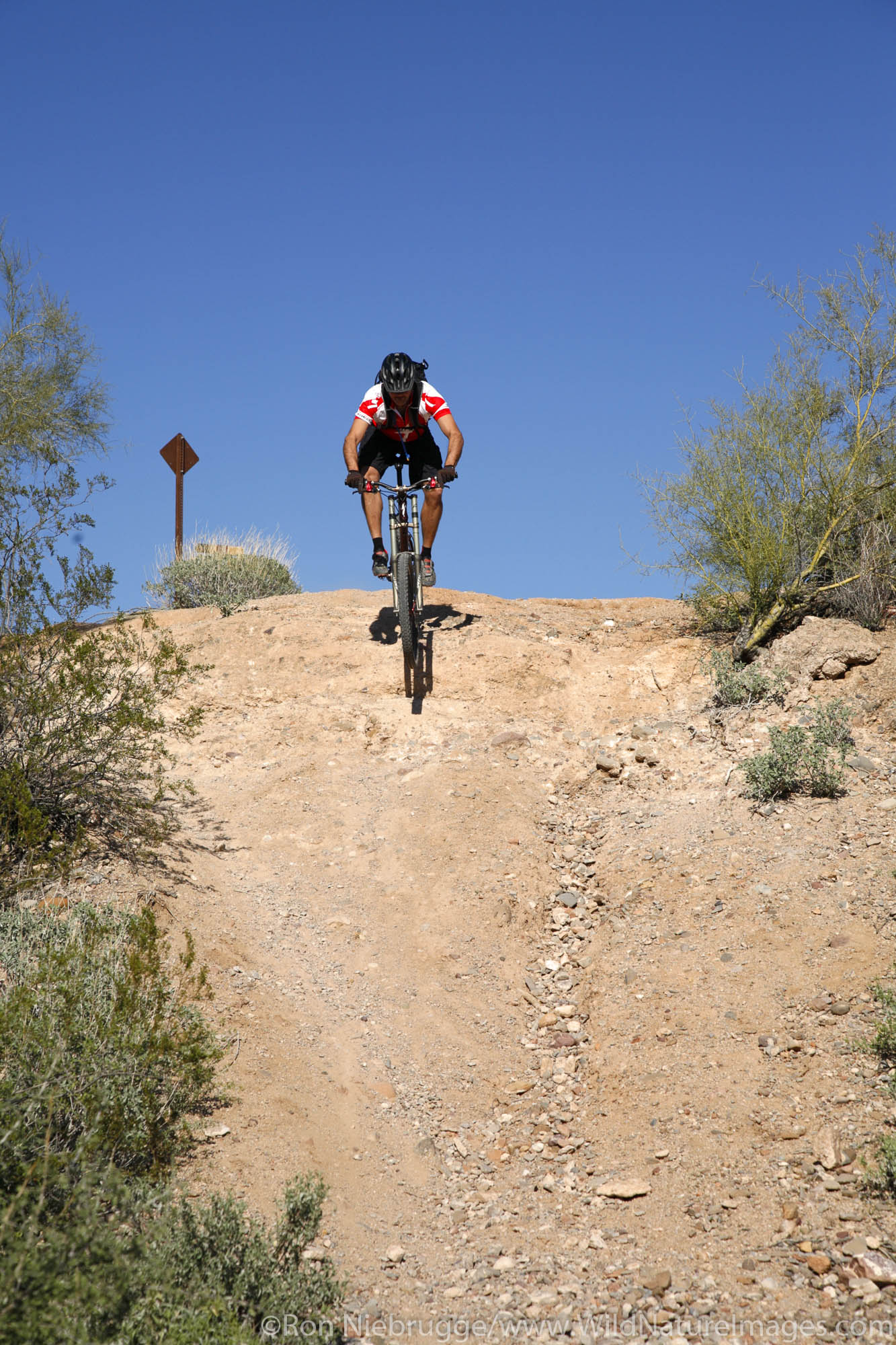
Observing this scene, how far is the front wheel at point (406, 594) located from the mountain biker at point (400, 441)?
32cm

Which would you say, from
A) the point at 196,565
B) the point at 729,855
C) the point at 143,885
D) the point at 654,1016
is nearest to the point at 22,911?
the point at 143,885

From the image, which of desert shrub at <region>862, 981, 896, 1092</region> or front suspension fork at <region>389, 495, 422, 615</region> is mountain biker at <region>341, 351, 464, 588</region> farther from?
desert shrub at <region>862, 981, 896, 1092</region>

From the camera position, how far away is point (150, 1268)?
2.87 m

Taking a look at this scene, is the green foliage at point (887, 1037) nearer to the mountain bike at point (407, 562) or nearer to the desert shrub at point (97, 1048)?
the desert shrub at point (97, 1048)

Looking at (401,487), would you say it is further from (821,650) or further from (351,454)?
(821,650)

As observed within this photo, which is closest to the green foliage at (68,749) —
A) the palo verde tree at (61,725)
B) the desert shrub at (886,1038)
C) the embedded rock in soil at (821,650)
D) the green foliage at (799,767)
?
the palo verde tree at (61,725)

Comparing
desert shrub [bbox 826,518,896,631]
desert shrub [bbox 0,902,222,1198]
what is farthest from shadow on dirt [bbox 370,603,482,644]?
desert shrub [bbox 0,902,222,1198]

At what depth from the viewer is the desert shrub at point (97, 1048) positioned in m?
3.40

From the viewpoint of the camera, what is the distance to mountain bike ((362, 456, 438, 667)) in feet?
26.9

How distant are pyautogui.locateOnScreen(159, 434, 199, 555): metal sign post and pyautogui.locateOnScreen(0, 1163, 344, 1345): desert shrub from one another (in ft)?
38.0

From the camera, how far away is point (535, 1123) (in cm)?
456

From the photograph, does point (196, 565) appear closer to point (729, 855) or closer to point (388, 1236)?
point (729, 855)

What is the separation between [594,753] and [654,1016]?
323cm

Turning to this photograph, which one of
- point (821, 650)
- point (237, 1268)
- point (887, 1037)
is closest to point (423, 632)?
point (821, 650)
